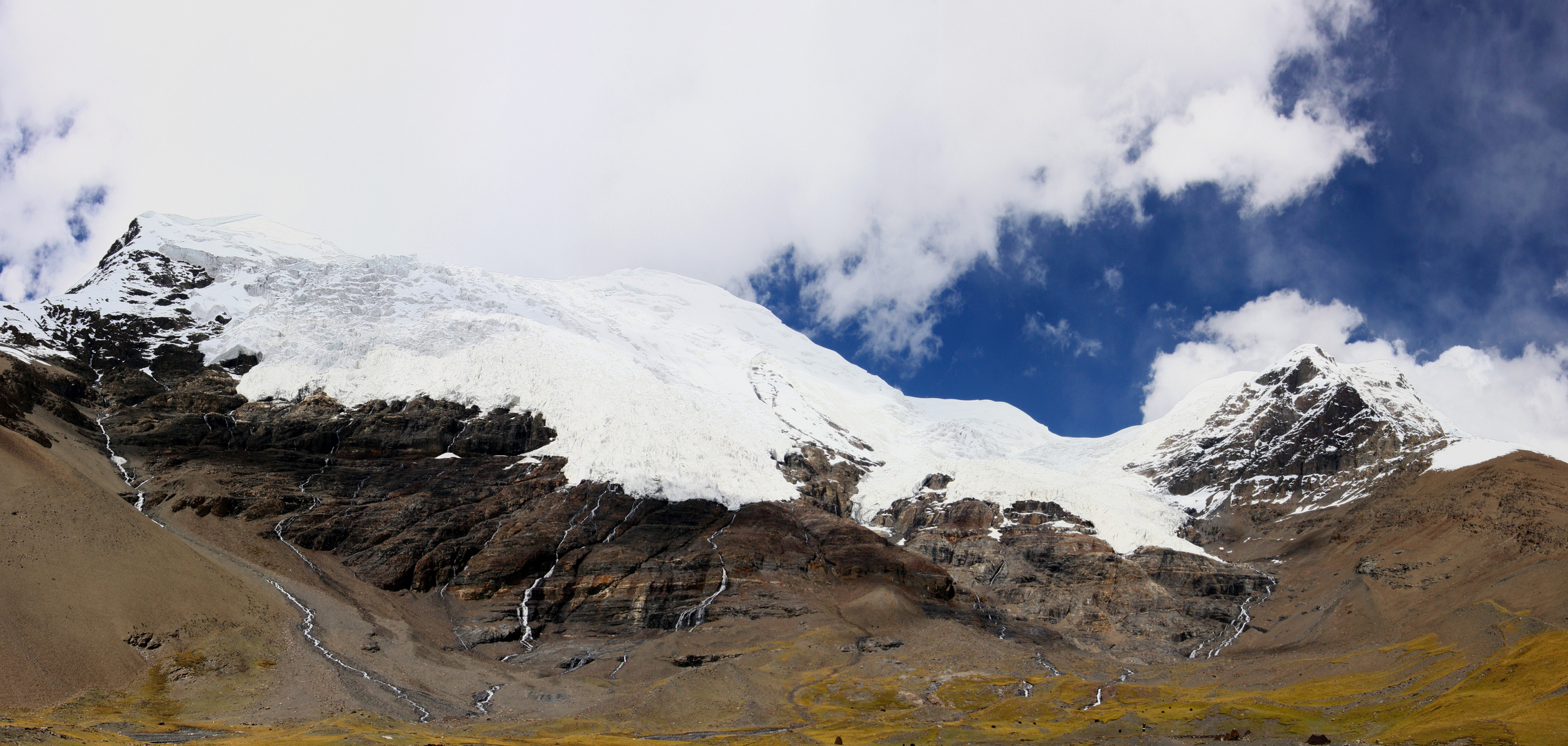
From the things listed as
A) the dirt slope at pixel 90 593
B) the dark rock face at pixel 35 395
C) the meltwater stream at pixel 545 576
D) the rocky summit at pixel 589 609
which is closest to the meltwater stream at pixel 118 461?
the rocky summit at pixel 589 609

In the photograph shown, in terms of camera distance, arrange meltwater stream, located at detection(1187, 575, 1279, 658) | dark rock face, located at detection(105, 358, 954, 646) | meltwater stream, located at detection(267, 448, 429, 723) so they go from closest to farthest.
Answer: meltwater stream, located at detection(267, 448, 429, 723) → dark rock face, located at detection(105, 358, 954, 646) → meltwater stream, located at detection(1187, 575, 1279, 658)

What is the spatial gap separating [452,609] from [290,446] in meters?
61.1

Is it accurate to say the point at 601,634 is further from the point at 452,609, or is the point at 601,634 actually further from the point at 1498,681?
the point at 1498,681

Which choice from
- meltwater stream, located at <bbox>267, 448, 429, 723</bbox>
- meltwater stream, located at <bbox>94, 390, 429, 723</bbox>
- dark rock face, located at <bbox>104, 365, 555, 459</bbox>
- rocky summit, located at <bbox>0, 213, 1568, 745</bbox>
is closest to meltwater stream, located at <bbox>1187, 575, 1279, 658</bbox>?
rocky summit, located at <bbox>0, 213, 1568, 745</bbox>

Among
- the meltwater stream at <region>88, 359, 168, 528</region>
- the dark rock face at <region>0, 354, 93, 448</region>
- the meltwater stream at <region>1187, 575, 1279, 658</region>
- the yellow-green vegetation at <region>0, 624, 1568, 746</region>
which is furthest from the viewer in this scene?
the meltwater stream at <region>1187, 575, 1279, 658</region>

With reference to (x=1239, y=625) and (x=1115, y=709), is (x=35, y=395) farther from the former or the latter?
(x=1239, y=625)

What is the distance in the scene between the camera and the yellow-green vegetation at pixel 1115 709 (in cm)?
8269

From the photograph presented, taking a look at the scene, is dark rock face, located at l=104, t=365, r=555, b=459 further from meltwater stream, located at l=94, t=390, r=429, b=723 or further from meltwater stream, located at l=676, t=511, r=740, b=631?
meltwater stream, located at l=676, t=511, r=740, b=631

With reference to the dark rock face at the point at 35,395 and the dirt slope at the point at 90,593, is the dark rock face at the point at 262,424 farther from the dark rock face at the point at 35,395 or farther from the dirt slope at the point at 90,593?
the dirt slope at the point at 90,593

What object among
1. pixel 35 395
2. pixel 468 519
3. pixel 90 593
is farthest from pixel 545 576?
pixel 35 395

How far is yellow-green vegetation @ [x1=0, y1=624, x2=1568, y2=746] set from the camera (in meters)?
82.7

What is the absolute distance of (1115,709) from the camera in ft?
390

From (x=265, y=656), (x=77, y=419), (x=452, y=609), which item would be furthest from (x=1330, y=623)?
(x=77, y=419)

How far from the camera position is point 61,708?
298ft
